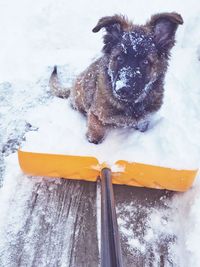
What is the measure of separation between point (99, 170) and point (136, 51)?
1.11 metres

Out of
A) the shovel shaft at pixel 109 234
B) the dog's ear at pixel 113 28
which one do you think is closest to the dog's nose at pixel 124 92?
the dog's ear at pixel 113 28

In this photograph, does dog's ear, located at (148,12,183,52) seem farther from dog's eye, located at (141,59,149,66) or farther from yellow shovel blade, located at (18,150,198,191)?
yellow shovel blade, located at (18,150,198,191)

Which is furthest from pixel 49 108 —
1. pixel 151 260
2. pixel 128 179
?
pixel 151 260

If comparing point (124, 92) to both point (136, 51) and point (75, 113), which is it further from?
point (75, 113)

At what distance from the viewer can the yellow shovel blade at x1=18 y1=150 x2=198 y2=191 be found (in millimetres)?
3270

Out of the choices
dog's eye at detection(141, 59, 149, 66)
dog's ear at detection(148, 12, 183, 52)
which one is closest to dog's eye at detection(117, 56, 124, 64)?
dog's eye at detection(141, 59, 149, 66)

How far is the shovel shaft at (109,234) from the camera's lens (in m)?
1.98

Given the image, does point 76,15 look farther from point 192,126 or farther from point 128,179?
point 128,179

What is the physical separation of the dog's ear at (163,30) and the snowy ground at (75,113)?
0.88m

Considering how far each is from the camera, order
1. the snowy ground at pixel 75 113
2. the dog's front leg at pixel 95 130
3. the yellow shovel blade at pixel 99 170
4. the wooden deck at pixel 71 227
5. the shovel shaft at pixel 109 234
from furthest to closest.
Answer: the dog's front leg at pixel 95 130, the yellow shovel blade at pixel 99 170, the snowy ground at pixel 75 113, the wooden deck at pixel 71 227, the shovel shaft at pixel 109 234

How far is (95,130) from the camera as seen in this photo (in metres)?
3.73

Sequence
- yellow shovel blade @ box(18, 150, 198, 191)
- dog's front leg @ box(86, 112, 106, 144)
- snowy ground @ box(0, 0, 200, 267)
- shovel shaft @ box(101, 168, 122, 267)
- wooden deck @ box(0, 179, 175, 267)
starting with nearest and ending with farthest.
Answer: shovel shaft @ box(101, 168, 122, 267) → wooden deck @ box(0, 179, 175, 267) → snowy ground @ box(0, 0, 200, 267) → yellow shovel blade @ box(18, 150, 198, 191) → dog's front leg @ box(86, 112, 106, 144)

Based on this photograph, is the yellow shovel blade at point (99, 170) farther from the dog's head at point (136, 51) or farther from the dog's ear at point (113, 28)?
the dog's ear at point (113, 28)

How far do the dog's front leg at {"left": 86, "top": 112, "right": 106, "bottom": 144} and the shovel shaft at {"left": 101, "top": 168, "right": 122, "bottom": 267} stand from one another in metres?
0.88
